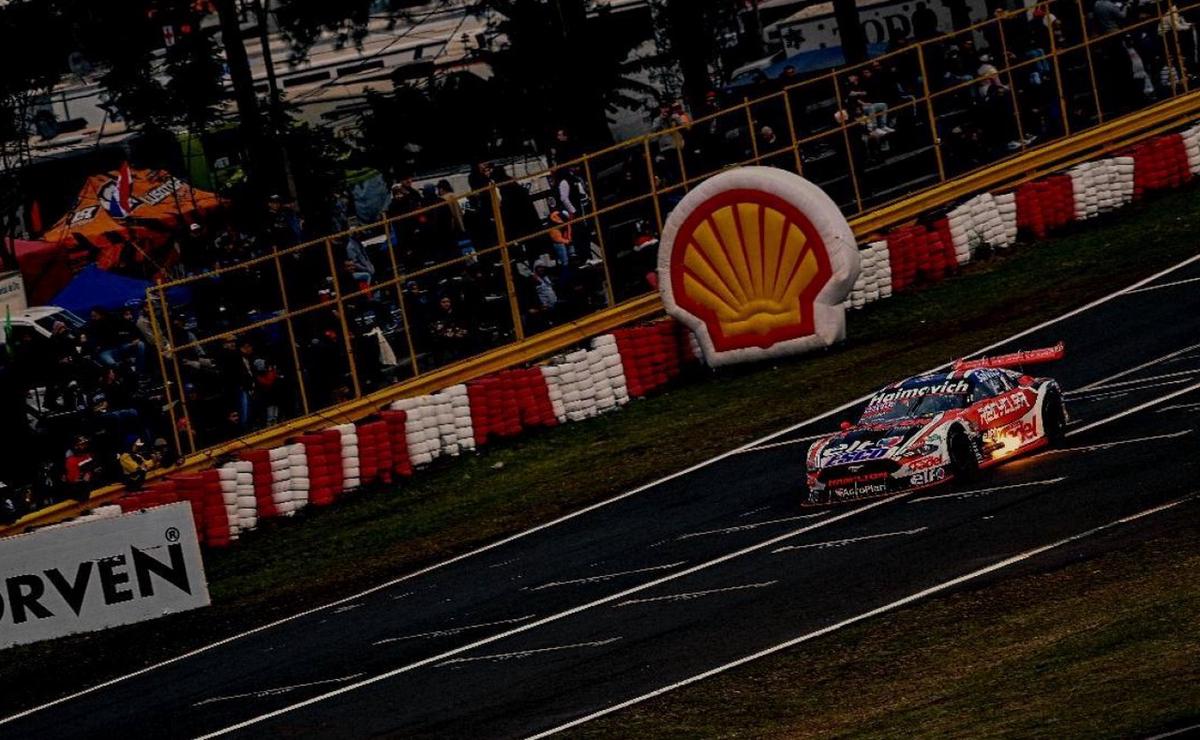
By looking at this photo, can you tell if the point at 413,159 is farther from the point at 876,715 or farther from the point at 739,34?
the point at 876,715

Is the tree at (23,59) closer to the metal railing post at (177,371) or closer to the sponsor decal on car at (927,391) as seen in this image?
the metal railing post at (177,371)

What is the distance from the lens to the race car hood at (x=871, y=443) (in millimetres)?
19562

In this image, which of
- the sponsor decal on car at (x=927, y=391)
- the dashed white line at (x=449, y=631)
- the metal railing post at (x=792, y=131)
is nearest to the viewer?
the dashed white line at (x=449, y=631)

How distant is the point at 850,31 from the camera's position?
33.3 meters

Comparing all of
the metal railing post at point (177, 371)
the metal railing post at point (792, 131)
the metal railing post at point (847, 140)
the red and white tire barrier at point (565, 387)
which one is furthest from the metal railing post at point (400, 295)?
the metal railing post at point (847, 140)

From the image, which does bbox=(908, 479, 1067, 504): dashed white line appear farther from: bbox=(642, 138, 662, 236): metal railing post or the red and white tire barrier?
bbox=(642, 138, 662, 236): metal railing post

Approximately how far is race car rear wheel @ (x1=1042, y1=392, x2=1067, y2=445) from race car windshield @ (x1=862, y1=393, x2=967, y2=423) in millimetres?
1094

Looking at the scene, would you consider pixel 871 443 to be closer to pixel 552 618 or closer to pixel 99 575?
pixel 552 618

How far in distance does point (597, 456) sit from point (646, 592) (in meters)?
7.37

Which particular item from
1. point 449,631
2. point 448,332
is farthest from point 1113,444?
Result: point 448,332

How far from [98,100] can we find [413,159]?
502 inches

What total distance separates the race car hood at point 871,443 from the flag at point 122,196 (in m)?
18.9

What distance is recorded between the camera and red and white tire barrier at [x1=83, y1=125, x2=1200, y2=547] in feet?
81.4

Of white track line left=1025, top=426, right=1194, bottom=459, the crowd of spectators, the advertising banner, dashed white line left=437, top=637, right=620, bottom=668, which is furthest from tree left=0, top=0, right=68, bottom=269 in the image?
white track line left=1025, top=426, right=1194, bottom=459
